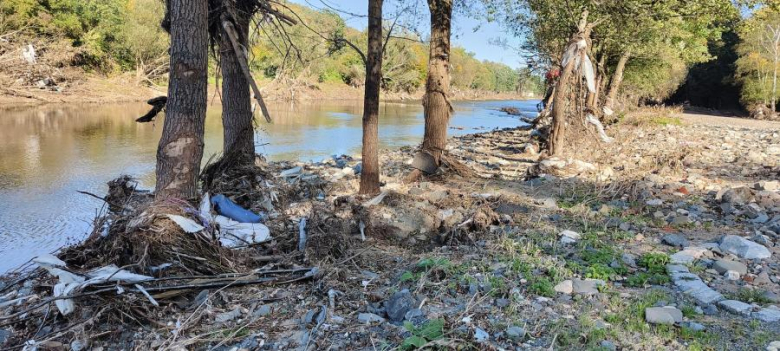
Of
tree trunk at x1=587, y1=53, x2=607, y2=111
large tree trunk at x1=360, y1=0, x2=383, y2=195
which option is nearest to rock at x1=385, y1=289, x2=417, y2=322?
large tree trunk at x1=360, y1=0, x2=383, y2=195

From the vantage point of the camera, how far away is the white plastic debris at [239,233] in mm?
4711

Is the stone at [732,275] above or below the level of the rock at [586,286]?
above

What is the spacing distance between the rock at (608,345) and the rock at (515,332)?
442mm

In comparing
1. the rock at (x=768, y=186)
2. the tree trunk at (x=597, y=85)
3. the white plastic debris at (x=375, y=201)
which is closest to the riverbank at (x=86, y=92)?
the tree trunk at (x=597, y=85)

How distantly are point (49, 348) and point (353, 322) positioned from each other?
1806 mm

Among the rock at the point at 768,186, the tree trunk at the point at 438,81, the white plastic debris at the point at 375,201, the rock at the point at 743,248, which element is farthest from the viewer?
the tree trunk at the point at 438,81

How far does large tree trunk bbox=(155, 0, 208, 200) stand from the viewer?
4.68m

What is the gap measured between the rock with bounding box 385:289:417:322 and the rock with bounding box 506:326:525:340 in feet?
2.14

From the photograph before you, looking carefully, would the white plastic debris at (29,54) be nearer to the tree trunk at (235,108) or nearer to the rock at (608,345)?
the tree trunk at (235,108)

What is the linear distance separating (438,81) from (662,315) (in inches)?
222

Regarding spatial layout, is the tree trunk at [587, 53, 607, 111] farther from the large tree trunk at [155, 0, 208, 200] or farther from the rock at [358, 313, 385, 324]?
the rock at [358, 313, 385, 324]

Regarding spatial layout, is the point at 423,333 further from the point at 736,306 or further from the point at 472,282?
the point at 736,306

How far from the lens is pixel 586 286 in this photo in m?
3.74

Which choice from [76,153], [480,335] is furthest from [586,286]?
[76,153]
